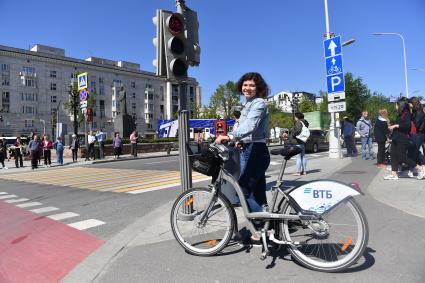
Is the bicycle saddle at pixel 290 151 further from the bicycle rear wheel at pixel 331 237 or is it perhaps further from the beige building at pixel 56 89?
the beige building at pixel 56 89

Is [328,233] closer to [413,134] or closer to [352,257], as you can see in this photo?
[352,257]

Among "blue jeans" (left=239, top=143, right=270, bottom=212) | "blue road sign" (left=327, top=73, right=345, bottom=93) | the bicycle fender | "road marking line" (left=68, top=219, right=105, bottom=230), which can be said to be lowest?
Result: "road marking line" (left=68, top=219, right=105, bottom=230)

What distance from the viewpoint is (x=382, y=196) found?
6.11 m

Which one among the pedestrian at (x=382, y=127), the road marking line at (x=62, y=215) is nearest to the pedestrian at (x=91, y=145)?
the road marking line at (x=62, y=215)

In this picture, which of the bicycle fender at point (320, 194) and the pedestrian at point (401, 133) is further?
the pedestrian at point (401, 133)

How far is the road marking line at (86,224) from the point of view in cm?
518

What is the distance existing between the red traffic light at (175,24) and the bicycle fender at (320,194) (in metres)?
2.87

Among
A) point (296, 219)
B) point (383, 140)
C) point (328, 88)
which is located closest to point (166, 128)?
point (328, 88)

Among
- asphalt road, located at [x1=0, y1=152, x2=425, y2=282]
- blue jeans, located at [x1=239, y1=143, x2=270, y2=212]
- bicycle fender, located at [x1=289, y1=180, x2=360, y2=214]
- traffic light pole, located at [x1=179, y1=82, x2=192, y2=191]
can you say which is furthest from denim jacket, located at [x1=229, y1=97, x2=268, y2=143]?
traffic light pole, located at [x1=179, y1=82, x2=192, y2=191]

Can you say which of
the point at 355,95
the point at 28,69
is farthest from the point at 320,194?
the point at 28,69

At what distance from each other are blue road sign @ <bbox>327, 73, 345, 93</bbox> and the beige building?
163ft

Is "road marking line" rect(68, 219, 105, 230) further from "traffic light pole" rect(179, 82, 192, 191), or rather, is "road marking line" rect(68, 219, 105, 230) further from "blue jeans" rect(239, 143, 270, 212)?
"blue jeans" rect(239, 143, 270, 212)

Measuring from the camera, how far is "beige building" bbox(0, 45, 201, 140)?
231 ft

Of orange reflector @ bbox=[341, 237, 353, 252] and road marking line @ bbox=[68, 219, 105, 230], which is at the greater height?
orange reflector @ bbox=[341, 237, 353, 252]
